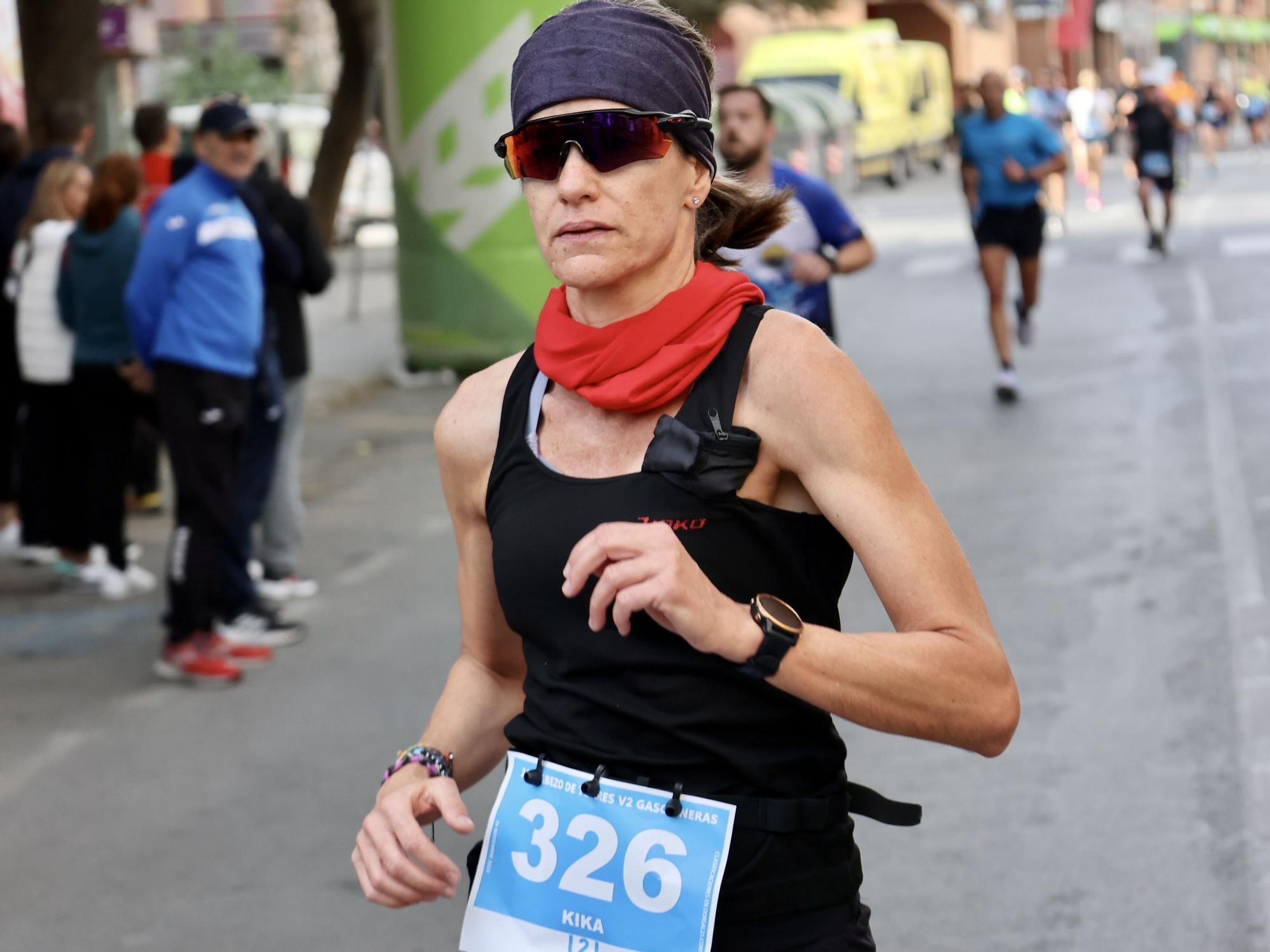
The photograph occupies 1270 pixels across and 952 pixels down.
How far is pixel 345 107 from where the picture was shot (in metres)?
16.0

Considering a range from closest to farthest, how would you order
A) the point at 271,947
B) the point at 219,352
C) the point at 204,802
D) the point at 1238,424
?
1. the point at 271,947
2. the point at 204,802
3. the point at 219,352
4. the point at 1238,424

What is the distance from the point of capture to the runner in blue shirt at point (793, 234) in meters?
7.12

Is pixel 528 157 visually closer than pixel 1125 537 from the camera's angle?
Yes

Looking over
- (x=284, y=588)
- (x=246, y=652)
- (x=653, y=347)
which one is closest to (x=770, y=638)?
(x=653, y=347)

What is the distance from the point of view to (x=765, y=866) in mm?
2143

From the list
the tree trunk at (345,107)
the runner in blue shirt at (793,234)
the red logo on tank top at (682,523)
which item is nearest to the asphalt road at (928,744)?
the runner in blue shirt at (793,234)

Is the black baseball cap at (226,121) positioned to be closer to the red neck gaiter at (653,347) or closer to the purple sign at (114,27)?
the red neck gaiter at (653,347)

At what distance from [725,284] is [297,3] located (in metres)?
49.4

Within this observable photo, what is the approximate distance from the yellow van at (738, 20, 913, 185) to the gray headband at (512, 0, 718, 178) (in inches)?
1420

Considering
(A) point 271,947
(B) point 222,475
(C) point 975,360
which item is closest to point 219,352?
(B) point 222,475

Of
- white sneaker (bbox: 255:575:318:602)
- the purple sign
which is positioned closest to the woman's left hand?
white sneaker (bbox: 255:575:318:602)

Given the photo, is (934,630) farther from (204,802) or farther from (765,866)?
(204,802)

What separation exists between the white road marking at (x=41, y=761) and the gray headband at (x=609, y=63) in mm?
4239

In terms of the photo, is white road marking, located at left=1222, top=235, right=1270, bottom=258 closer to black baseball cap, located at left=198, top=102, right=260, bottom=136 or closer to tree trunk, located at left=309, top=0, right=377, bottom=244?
tree trunk, located at left=309, top=0, right=377, bottom=244
